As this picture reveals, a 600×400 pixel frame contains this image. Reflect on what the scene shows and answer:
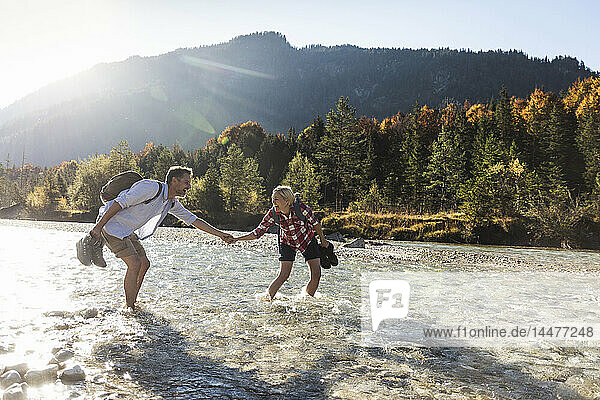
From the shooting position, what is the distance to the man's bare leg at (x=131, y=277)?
6.95 m

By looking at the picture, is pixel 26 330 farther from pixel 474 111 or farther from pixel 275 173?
pixel 474 111

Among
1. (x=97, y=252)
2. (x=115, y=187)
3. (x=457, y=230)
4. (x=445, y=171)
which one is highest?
(x=445, y=171)

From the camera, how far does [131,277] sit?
7.05 meters

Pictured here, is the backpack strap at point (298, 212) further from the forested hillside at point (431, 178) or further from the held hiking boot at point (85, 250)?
the forested hillside at point (431, 178)

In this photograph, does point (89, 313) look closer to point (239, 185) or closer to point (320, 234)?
point (320, 234)

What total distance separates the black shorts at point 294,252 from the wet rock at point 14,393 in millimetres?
4977

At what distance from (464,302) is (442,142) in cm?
6338

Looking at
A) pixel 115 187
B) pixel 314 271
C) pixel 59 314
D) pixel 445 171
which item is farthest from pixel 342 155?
pixel 59 314

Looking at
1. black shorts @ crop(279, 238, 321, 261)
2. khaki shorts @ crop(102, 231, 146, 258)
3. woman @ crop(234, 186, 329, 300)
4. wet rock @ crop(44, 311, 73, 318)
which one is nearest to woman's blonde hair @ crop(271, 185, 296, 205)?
woman @ crop(234, 186, 329, 300)

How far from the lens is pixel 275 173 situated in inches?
3494

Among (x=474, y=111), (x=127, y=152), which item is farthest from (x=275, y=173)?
(x=474, y=111)

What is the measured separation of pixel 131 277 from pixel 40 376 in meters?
3.19

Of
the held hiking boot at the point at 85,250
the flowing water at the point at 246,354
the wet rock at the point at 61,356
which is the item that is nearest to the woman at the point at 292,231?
the flowing water at the point at 246,354

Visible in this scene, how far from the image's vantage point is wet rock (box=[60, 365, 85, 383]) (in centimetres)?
396
